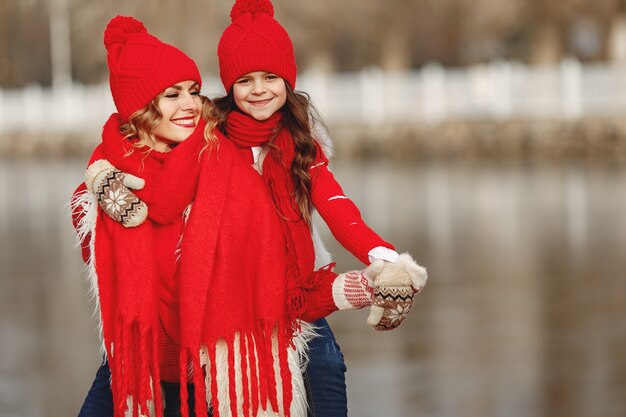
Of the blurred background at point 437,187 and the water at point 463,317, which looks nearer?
the water at point 463,317

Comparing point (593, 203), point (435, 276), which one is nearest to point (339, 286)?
point (435, 276)

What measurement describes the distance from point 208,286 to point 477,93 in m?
23.2

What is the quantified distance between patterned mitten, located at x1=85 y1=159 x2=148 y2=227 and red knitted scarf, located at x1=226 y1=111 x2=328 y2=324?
348 mm

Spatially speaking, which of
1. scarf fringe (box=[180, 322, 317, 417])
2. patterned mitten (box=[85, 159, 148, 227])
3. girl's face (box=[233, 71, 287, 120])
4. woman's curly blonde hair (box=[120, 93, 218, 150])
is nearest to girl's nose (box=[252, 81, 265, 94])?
girl's face (box=[233, 71, 287, 120])

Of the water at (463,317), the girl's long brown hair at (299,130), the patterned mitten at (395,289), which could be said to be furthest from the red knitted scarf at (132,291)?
the water at (463,317)

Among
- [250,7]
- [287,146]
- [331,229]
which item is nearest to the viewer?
[331,229]

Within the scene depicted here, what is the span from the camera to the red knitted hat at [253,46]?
3.78m

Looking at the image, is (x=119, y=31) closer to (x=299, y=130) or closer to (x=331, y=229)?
(x=299, y=130)

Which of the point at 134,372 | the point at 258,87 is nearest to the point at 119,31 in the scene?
the point at 258,87

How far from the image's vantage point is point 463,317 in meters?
7.82

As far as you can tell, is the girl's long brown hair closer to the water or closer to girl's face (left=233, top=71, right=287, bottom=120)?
girl's face (left=233, top=71, right=287, bottom=120)

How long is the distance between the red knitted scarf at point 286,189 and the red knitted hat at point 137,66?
204 millimetres

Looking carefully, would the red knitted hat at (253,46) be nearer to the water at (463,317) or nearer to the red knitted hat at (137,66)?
the red knitted hat at (137,66)

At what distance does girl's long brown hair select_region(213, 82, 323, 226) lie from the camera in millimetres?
3688
